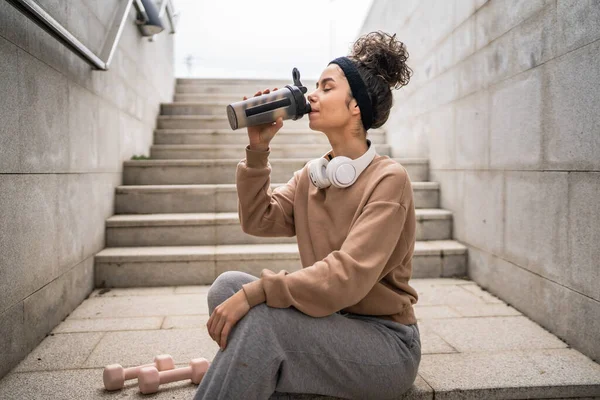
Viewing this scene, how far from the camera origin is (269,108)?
145cm

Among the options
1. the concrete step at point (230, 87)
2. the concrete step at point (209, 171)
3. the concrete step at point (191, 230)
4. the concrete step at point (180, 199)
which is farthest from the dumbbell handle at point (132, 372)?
the concrete step at point (230, 87)

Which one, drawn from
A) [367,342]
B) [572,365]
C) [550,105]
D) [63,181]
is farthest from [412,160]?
[367,342]

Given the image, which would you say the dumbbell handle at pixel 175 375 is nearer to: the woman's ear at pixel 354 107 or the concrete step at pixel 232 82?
the woman's ear at pixel 354 107

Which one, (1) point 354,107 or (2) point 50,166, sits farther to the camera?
(2) point 50,166

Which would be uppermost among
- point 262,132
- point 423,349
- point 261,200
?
point 262,132

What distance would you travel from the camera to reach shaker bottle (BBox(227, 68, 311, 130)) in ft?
4.67

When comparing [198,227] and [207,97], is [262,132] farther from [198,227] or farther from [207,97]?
[207,97]

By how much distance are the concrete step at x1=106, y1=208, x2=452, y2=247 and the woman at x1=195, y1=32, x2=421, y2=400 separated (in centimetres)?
182

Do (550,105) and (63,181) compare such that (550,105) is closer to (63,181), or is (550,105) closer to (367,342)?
(367,342)

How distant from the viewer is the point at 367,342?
132 cm

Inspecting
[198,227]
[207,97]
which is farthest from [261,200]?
[207,97]

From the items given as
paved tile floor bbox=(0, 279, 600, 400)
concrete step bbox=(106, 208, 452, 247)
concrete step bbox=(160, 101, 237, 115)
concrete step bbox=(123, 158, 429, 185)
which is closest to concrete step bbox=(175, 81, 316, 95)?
concrete step bbox=(160, 101, 237, 115)

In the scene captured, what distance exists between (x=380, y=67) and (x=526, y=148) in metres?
A: 1.35

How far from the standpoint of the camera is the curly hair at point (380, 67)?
1.47 meters
